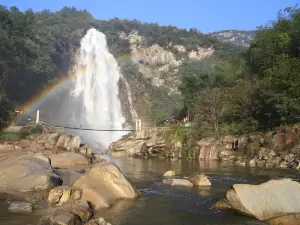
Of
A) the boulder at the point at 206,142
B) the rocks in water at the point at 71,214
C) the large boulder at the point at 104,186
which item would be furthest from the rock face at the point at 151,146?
the rocks in water at the point at 71,214

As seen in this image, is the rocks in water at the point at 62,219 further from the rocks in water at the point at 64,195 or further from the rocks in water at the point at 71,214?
the rocks in water at the point at 64,195

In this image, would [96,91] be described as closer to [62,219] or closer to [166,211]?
[166,211]

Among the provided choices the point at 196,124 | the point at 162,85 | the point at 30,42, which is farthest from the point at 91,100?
the point at 196,124

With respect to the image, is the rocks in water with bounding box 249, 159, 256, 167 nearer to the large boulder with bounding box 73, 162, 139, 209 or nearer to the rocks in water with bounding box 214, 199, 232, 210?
the large boulder with bounding box 73, 162, 139, 209

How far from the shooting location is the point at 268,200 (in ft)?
29.1

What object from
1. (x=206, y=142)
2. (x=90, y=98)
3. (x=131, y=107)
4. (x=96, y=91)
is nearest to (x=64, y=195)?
(x=206, y=142)

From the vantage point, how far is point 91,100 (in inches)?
2477

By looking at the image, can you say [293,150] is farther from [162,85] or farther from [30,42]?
[162,85]

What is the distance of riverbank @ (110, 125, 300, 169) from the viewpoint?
76.7ft

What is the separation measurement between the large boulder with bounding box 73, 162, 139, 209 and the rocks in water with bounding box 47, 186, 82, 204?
206 millimetres

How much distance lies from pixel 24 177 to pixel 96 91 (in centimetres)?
5224

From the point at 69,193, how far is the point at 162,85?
7830 centimetres

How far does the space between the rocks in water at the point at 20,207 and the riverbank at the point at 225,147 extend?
16.7 m

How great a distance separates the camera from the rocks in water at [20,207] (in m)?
9.06
